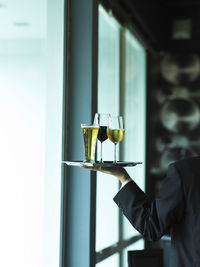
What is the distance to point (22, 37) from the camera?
181 centimetres

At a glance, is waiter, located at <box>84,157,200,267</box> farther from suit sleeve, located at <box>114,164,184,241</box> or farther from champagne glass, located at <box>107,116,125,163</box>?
champagne glass, located at <box>107,116,125,163</box>

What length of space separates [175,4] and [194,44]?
0.49 metres

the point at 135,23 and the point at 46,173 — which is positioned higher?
the point at 135,23

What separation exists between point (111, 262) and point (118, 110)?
3.67 ft

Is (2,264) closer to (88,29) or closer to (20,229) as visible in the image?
(20,229)

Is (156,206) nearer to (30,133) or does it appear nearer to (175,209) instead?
(175,209)

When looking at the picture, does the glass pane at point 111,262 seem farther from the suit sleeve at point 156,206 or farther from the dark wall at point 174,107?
the dark wall at point 174,107

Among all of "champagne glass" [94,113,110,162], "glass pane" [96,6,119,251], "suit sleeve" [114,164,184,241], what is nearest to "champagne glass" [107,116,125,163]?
"champagne glass" [94,113,110,162]

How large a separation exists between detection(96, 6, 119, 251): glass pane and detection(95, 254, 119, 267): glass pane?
10cm

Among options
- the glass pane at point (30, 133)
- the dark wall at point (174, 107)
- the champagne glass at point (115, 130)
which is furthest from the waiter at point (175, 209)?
the dark wall at point (174, 107)

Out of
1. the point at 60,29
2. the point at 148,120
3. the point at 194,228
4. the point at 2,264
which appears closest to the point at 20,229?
the point at 2,264

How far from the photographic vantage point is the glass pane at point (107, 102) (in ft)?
8.90

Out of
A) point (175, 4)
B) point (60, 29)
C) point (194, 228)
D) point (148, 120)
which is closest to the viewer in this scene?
point (194, 228)

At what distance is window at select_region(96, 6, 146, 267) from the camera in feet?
8.99
